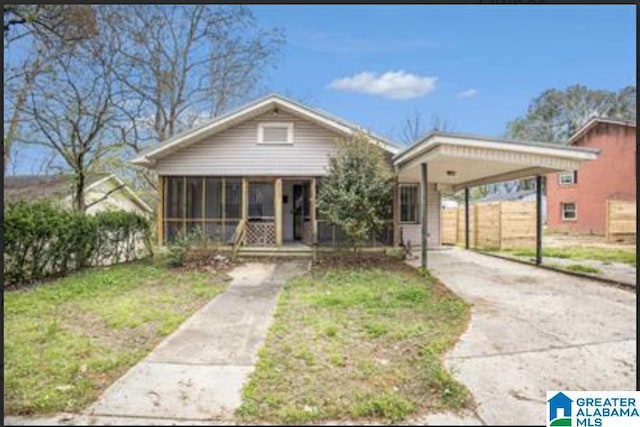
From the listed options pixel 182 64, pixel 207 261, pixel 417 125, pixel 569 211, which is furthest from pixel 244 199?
pixel 569 211

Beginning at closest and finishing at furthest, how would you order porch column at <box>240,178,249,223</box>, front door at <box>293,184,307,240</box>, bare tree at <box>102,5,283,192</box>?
1. porch column at <box>240,178,249,223</box>
2. front door at <box>293,184,307,240</box>
3. bare tree at <box>102,5,283,192</box>

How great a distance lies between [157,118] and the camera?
19.2m

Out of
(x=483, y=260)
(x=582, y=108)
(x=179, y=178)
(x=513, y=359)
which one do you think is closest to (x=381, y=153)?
(x=483, y=260)

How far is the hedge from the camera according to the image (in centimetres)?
837

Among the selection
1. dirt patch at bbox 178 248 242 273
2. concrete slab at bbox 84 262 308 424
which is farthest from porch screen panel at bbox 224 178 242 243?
concrete slab at bbox 84 262 308 424

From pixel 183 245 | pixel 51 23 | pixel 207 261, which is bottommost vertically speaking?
pixel 207 261

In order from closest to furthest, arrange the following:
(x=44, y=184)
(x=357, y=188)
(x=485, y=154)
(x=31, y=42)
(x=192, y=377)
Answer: (x=192, y=377) < (x=485, y=154) < (x=357, y=188) < (x=31, y=42) < (x=44, y=184)

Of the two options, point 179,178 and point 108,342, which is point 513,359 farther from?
point 179,178

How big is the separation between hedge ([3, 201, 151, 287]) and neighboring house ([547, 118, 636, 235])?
21576mm

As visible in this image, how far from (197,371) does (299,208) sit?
1090 centimetres

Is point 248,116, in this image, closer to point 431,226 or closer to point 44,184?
point 431,226

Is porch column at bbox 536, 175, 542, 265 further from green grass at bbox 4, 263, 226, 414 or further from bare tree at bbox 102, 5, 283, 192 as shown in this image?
bare tree at bbox 102, 5, 283, 192

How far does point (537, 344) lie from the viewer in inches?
189

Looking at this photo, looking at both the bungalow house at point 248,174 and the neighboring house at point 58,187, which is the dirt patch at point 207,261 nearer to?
the bungalow house at point 248,174
